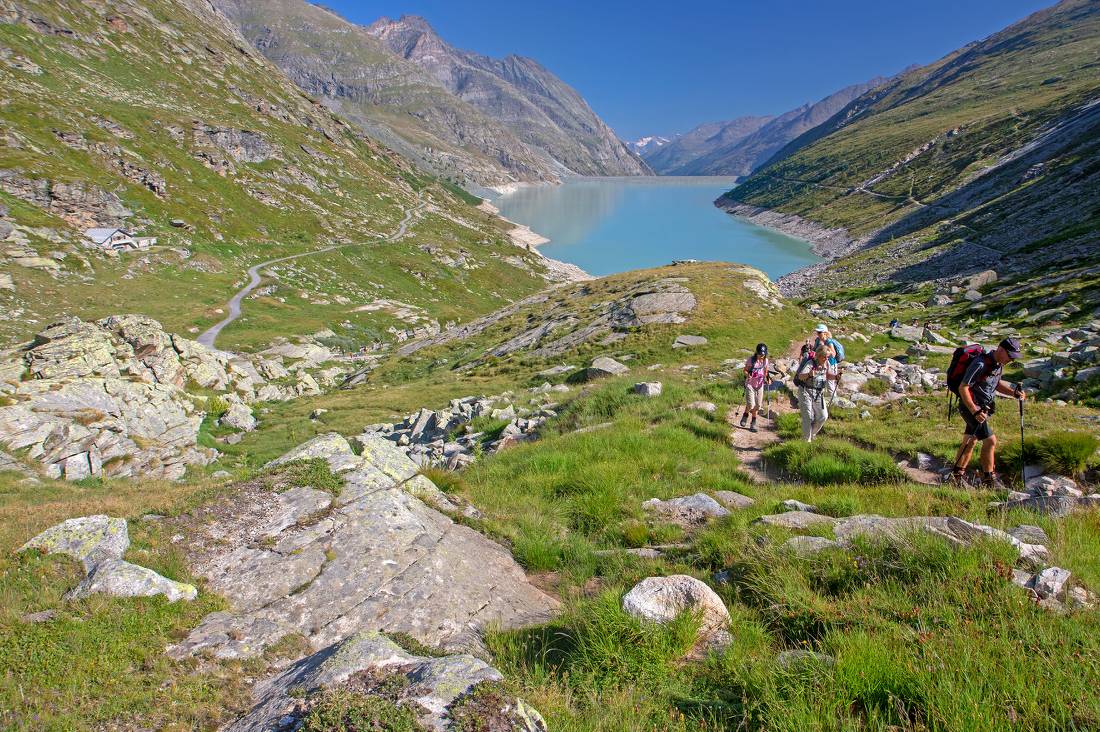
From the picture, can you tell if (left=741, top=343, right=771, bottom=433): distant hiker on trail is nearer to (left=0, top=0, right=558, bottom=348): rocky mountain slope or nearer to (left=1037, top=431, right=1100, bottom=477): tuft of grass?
(left=1037, top=431, right=1100, bottom=477): tuft of grass

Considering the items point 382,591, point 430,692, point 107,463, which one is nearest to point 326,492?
point 382,591

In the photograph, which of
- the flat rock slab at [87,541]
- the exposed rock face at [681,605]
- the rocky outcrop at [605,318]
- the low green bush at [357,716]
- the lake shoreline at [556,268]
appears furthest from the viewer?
the lake shoreline at [556,268]

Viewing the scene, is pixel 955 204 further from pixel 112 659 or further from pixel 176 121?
pixel 176 121

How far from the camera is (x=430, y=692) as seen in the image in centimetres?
331

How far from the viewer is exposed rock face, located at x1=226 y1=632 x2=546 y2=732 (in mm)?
3156

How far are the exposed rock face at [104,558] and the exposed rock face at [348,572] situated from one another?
58 centimetres

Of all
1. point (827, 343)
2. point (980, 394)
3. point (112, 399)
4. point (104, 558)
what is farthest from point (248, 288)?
point (980, 394)

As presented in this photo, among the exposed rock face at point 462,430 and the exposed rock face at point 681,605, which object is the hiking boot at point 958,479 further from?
the exposed rock face at point 462,430

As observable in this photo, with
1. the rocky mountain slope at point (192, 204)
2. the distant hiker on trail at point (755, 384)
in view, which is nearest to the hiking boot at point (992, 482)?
the distant hiker on trail at point (755, 384)

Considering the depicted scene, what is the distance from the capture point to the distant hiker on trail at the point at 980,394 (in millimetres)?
8461

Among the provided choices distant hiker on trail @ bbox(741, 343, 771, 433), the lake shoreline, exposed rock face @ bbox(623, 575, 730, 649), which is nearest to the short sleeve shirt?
distant hiker on trail @ bbox(741, 343, 771, 433)

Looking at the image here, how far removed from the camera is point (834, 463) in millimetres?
9141

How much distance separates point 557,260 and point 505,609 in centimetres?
14390

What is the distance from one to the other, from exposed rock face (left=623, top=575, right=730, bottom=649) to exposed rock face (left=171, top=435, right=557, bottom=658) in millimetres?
1377
